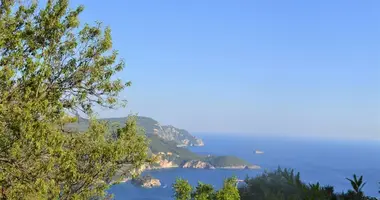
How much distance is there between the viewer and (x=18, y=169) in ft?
32.7

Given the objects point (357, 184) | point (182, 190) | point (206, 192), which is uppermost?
point (357, 184)

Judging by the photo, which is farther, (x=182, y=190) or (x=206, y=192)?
(x=206, y=192)

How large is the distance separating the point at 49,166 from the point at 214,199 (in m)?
16.1

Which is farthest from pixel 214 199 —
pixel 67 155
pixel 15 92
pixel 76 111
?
pixel 15 92

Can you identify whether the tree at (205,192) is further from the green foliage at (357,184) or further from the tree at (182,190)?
the green foliage at (357,184)

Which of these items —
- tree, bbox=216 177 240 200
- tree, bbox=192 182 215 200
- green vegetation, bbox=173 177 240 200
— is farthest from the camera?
tree, bbox=192 182 215 200

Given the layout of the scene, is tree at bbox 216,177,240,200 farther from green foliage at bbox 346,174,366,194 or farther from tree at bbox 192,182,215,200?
green foliage at bbox 346,174,366,194

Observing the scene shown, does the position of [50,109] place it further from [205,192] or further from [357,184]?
[205,192]

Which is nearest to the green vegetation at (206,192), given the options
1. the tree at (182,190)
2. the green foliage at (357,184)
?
the tree at (182,190)

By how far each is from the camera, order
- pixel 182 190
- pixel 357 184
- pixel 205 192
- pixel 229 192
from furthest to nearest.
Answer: pixel 205 192, pixel 182 190, pixel 229 192, pixel 357 184

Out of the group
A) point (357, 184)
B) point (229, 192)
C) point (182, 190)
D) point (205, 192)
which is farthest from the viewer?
point (205, 192)

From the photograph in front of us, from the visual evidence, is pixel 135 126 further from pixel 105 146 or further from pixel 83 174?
pixel 83 174

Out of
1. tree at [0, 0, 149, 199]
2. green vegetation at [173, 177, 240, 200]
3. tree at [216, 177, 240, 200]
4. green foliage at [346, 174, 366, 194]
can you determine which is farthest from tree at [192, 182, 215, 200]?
green foliage at [346, 174, 366, 194]

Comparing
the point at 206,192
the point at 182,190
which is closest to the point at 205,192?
the point at 206,192
